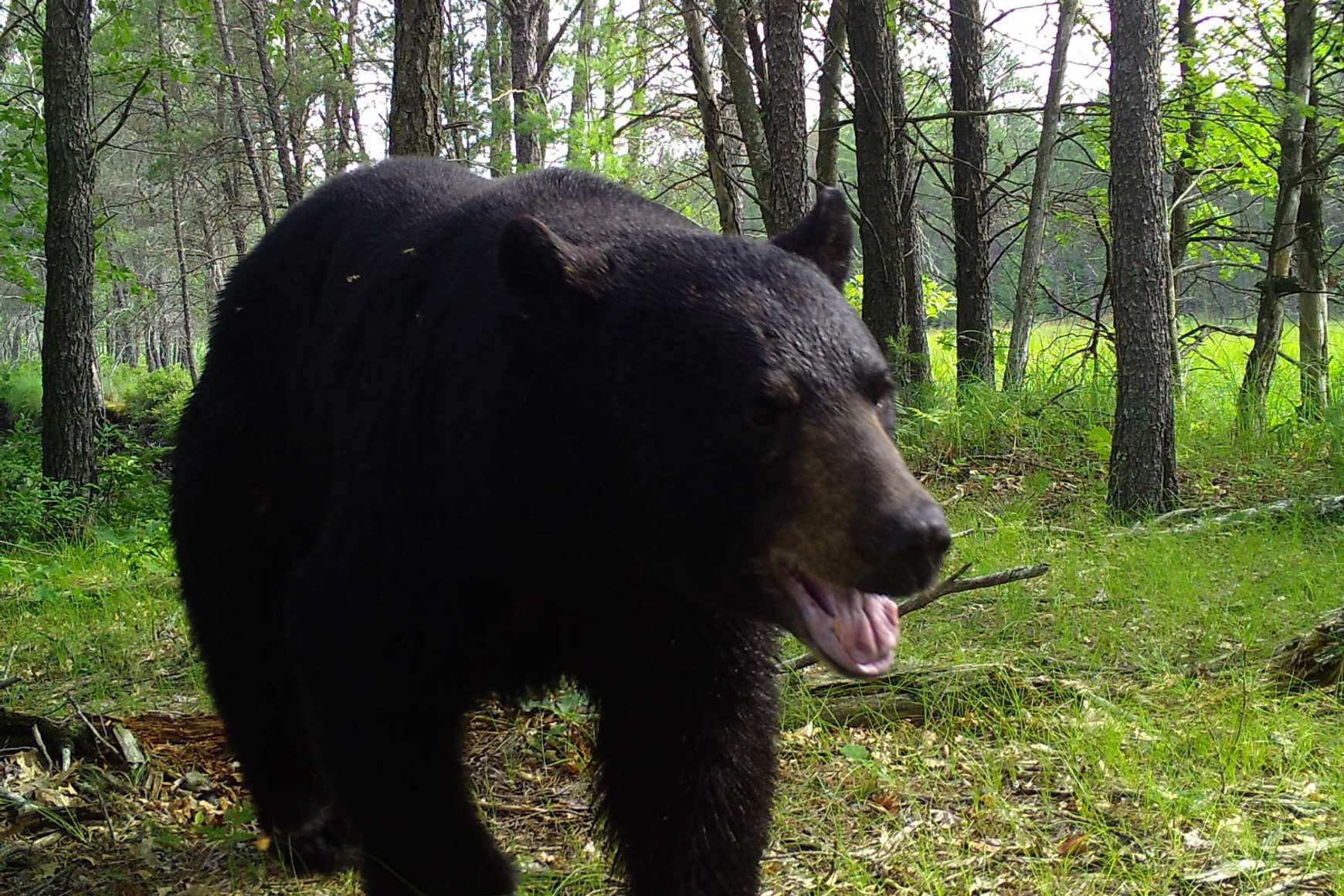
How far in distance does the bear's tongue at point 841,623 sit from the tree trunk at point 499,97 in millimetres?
8404

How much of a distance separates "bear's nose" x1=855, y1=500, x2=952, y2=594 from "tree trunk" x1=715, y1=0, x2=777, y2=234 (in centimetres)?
602

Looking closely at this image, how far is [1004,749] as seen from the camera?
320 centimetres

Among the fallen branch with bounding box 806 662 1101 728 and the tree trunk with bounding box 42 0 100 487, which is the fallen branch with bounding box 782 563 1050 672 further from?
the tree trunk with bounding box 42 0 100 487

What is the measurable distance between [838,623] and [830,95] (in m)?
9.65

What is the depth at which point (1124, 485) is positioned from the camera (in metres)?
6.16

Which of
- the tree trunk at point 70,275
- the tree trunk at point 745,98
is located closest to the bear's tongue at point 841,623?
the tree trunk at point 745,98

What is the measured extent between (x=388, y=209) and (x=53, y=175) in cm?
863

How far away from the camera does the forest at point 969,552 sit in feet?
9.36

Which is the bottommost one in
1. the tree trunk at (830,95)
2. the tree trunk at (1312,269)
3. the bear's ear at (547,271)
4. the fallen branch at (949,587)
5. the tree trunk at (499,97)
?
the fallen branch at (949,587)

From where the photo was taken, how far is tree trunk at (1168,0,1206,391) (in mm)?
9203

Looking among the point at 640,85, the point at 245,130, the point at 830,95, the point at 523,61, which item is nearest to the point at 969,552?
the point at 830,95

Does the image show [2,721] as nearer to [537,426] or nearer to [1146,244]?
[537,426]

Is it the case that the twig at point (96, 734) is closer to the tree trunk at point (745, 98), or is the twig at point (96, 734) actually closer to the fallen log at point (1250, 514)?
the fallen log at point (1250, 514)

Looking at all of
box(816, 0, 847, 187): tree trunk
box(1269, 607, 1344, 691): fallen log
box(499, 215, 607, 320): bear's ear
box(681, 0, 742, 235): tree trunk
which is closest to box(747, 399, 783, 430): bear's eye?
box(499, 215, 607, 320): bear's ear
